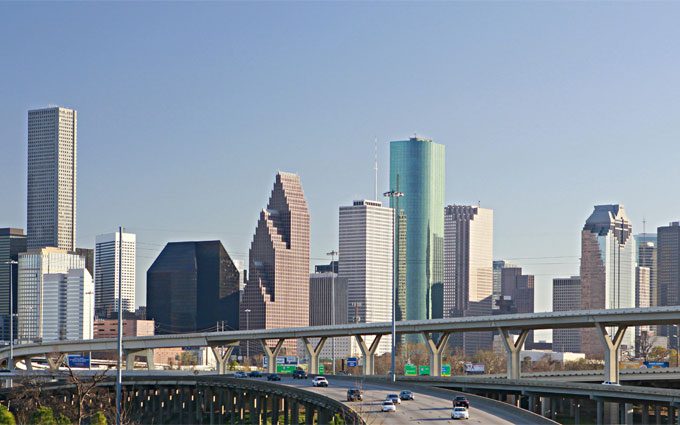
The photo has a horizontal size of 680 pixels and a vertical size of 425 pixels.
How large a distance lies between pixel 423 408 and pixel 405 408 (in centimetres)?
157

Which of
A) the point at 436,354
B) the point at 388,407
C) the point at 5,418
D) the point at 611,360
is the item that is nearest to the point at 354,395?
the point at 388,407

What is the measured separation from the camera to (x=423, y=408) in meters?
107

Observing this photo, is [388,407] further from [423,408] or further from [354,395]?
[354,395]

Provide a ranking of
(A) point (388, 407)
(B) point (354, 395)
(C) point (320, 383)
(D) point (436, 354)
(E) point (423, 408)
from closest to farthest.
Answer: (A) point (388, 407), (E) point (423, 408), (B) point (354, 395), (C) point (320, 383), (D) point (436, 354)

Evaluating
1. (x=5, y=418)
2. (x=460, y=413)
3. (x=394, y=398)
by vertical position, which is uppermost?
(x=460, y=413)

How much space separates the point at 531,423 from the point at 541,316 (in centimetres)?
6967

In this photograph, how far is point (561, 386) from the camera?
433 feet

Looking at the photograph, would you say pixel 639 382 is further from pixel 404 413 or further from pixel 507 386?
pixel 404 413

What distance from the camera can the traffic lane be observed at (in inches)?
3793

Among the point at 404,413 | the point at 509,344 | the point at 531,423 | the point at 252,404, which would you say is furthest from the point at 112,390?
the point at 531,423

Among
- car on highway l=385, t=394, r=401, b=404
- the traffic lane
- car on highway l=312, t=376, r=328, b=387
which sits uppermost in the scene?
car on highway l=385, t=394, r=401, b=404

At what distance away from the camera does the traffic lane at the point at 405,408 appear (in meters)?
96.3

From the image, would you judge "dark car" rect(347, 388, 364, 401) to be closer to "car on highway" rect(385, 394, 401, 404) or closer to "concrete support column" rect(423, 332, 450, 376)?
"car on highway" rect(385, 394, 401, 404)

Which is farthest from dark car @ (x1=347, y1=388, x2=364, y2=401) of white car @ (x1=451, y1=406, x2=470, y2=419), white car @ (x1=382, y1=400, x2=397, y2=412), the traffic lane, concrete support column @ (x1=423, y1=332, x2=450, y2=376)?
concrete support column @ (x1=423, y1=332, x2=450, y2=376)
